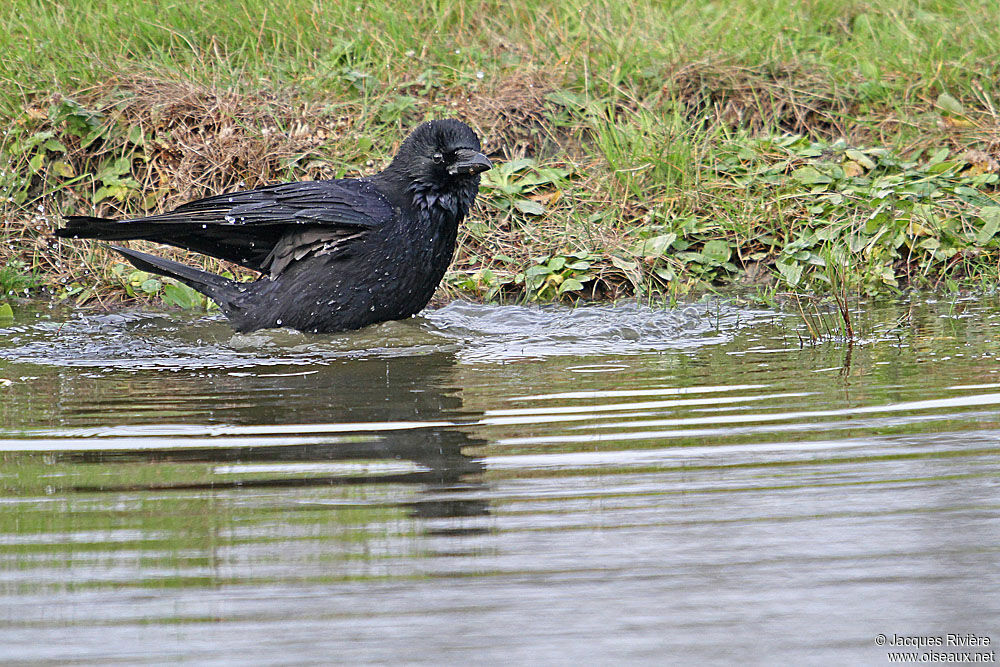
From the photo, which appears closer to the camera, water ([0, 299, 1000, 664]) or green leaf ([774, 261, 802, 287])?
water ([0, 299, 1000, 664])

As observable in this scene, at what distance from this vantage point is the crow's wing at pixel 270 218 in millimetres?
5992

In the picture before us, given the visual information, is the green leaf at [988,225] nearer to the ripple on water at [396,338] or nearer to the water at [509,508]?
the ripple on water at [396,338]

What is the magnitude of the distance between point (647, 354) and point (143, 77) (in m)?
4.66

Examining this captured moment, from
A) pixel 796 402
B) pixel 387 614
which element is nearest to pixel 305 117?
pixel 796 402

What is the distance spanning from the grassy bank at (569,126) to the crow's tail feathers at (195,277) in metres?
0.80

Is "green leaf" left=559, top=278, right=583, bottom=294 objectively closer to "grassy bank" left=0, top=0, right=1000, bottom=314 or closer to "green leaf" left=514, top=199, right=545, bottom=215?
"grassy bank" left=0, top=0, right=1000, bottom=314

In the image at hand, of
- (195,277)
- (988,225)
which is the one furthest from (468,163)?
(988,225)

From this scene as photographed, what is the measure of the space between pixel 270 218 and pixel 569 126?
2.88 meters

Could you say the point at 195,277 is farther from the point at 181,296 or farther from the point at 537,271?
the point at 537,271

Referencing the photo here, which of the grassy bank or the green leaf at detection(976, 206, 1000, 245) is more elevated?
the grassy bank

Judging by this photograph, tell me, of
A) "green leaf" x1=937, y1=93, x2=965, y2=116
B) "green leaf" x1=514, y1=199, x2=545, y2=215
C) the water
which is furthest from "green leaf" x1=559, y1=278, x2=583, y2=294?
"green leaf" x1=937, y1=93, x2=965, y2=116

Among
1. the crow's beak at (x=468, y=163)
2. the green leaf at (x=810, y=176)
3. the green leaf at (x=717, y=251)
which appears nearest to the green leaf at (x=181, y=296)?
the crow's beak at (x=468, y=163)

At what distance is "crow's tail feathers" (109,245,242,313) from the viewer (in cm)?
646

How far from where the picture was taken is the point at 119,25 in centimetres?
893
